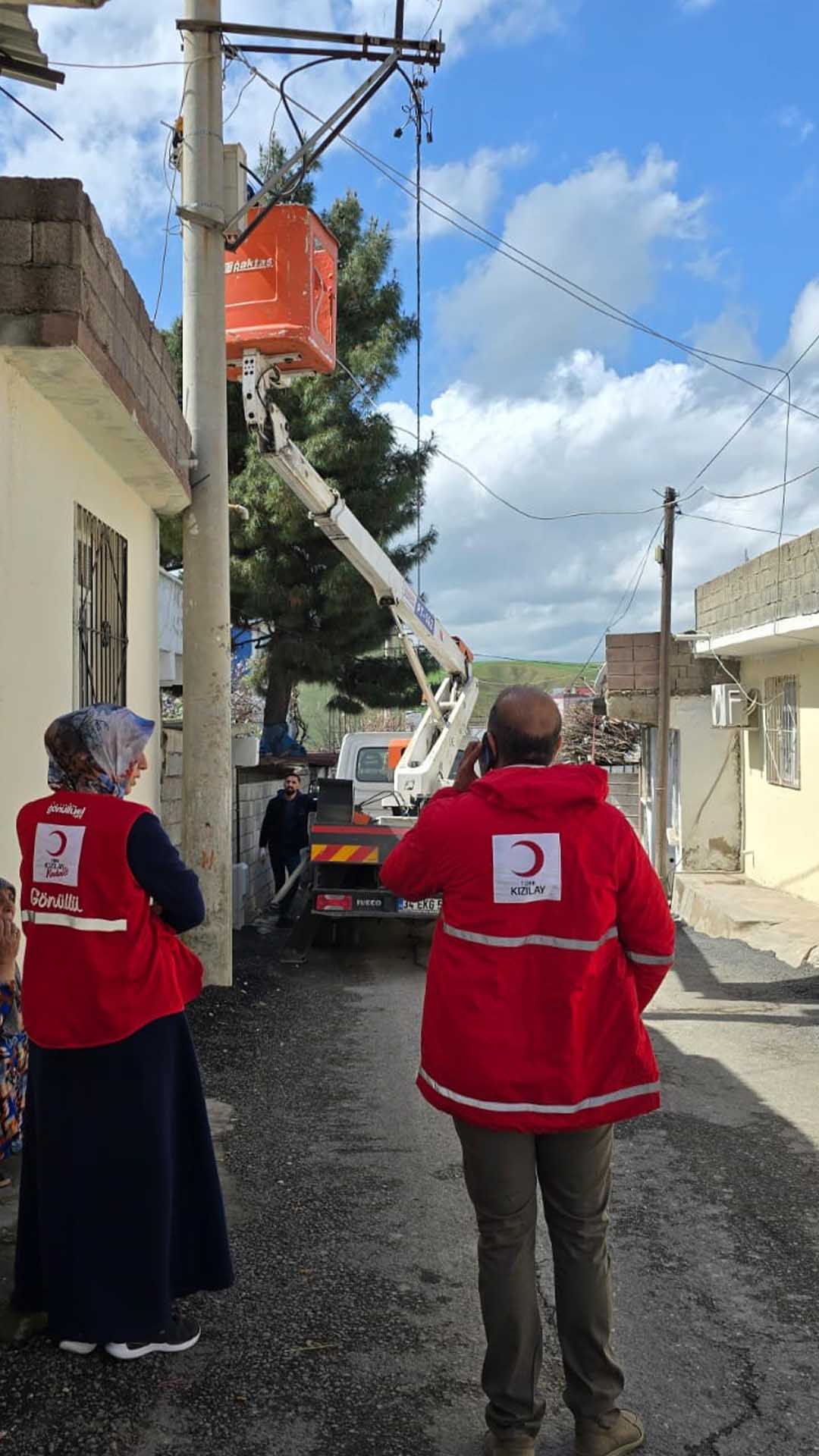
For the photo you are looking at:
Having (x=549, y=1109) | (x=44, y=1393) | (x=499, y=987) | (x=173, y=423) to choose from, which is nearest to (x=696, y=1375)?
(x=549, y=1109)

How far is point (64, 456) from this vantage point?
19.5 ft

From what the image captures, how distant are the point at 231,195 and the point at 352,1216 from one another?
6.57 meters

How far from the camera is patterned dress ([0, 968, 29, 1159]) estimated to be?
4.23m

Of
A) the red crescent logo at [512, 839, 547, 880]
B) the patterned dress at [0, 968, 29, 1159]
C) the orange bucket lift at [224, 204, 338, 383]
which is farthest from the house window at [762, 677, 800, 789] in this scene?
the red crescent logo at [512, 839, 547, 880]

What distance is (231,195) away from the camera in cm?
812

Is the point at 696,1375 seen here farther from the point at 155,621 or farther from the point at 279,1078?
the point at 155,621

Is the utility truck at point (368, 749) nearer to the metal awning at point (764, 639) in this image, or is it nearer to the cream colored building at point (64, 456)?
Answer: the cream colored building at point (64, 456)

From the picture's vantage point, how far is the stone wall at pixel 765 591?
40.0ft

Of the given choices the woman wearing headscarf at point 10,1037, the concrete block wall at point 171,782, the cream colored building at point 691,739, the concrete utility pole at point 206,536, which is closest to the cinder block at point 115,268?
the concrete utility pole at point 206,536

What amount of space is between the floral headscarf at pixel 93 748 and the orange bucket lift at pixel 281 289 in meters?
6.20

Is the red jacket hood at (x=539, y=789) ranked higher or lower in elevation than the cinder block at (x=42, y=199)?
lower

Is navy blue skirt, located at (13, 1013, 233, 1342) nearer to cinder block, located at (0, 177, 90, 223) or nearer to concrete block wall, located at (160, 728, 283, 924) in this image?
cinder block, located at (0, 177, 90, 223)

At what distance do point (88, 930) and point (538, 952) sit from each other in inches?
45.4

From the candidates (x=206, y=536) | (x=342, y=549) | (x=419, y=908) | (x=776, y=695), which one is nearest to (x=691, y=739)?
(x=776, y=695)
